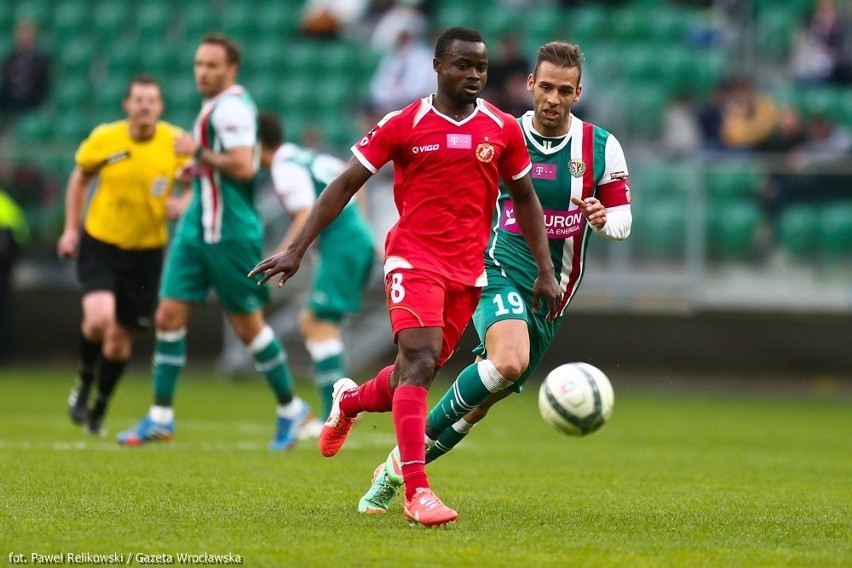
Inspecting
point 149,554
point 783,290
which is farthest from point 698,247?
point 149,554

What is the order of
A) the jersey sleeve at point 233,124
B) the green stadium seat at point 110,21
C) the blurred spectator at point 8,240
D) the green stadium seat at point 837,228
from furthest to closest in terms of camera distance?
1. the green stadium seat at point 110,21
2. the blurred spectator at point 8,240
3. the green stadium seat at point 837,228
4. the jersey sleeve at point 233,124

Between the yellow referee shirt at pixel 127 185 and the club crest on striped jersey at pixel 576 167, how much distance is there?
4210 mm

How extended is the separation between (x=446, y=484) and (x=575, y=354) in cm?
1058

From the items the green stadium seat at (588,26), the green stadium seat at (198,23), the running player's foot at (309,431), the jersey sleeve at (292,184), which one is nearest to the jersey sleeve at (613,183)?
the jersey sleeve at (292,184)

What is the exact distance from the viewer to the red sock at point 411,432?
611 centimetres

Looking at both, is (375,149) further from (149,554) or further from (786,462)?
(786,462)

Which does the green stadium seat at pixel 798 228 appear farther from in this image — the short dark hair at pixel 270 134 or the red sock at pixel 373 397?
the red sock at pixel 373 397

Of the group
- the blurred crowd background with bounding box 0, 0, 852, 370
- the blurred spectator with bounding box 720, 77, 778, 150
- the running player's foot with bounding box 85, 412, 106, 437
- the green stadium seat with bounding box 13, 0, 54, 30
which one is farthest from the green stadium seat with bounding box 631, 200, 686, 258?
the green stadium seat with bounding box 13, 0, 54, 30

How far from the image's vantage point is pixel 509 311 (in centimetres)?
685

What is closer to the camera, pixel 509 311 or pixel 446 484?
pixel 509 311

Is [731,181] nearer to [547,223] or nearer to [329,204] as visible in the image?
[547,223]

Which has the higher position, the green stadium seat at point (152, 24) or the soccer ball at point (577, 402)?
the green stadium seat at point (152, 24)

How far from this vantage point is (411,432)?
20.1 feet

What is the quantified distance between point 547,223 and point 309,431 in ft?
14.0
